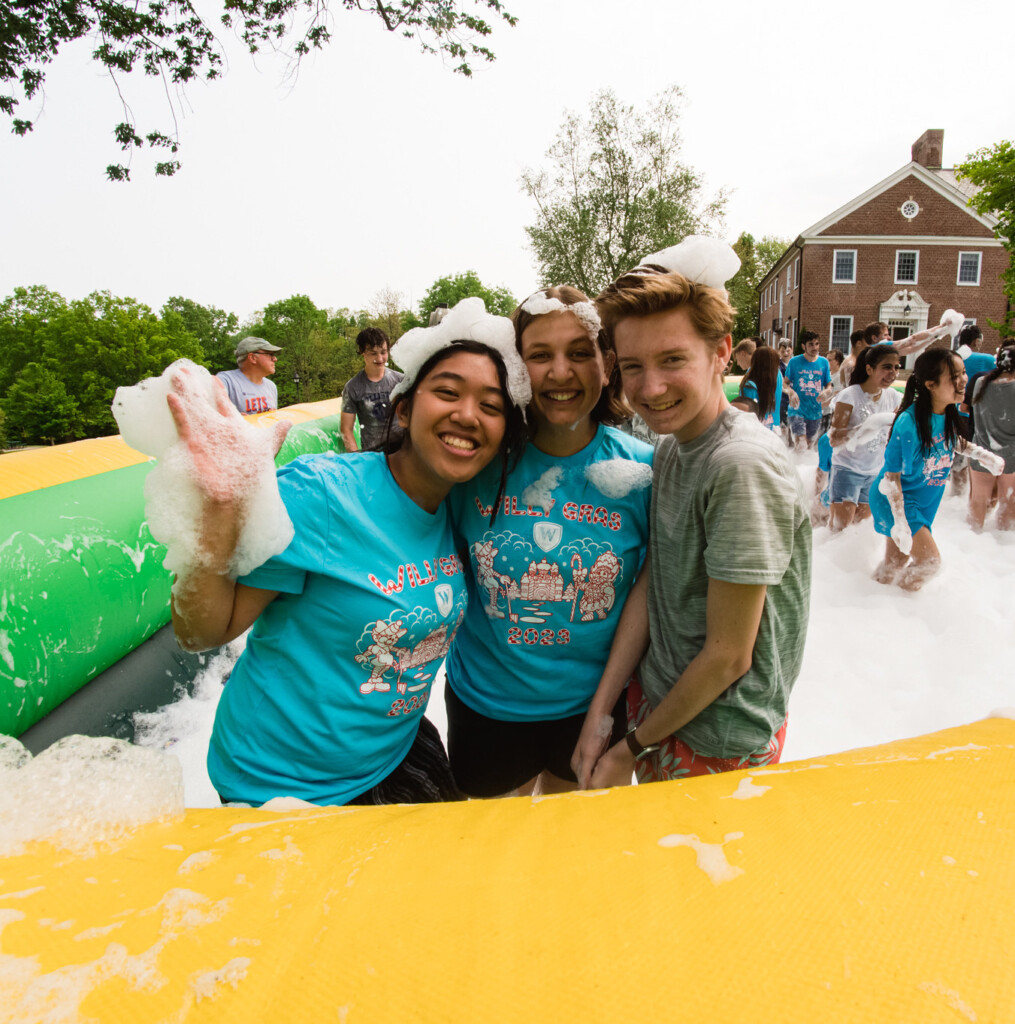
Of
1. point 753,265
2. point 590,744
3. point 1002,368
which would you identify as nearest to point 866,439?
point 1002,368

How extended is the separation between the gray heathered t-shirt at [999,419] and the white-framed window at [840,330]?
26.1m

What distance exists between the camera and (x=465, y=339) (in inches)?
58.7

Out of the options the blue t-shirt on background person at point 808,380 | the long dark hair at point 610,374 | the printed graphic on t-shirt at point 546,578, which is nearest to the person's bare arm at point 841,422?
the blue t-shirt on background person at point 808,380

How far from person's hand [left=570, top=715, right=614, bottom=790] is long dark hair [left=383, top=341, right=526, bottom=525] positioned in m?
0.61

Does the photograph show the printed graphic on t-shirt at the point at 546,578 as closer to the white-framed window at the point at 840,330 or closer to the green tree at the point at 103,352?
the white-framed window at the point at 840,330

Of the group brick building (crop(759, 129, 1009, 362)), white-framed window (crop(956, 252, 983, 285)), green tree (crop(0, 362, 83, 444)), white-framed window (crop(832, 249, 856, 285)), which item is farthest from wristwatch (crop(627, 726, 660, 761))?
green tree (crop(0, 362, 83, 444))

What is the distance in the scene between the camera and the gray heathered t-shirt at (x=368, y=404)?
5629 mm

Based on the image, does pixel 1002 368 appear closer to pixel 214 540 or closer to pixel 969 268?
pixel 214 540

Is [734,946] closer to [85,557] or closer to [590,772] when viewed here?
[590,772]

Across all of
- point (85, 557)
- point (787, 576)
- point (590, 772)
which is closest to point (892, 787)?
point (787, 576)

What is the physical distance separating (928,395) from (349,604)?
3.80 metres

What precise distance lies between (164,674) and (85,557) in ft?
2.92

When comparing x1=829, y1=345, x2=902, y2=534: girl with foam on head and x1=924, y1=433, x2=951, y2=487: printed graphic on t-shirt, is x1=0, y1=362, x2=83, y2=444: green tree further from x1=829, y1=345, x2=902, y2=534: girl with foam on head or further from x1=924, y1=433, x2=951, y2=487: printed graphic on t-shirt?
x1=924, y1=433, x2=951, y2=487: printed graphic on t-shirt

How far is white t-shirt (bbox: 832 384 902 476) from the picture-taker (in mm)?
4859
